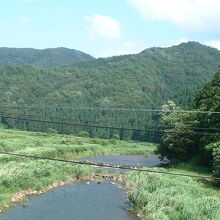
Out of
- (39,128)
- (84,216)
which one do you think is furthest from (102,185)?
(39,128)

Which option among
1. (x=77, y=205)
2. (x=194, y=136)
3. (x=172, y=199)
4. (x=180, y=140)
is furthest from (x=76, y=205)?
(x=194, y=136)

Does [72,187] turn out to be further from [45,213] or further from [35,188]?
[45,213]

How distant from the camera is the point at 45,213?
41.2 m

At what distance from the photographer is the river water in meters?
40.6

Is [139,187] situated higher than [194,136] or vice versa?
[194,136]

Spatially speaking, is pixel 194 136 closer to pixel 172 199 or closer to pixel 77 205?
pixel 77 205

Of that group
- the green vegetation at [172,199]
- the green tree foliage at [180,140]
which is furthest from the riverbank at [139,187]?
the green tree foliage at [180,140]

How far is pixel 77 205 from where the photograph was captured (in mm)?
45375

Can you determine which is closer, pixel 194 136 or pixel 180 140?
pixel 194 136

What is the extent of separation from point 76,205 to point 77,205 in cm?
11

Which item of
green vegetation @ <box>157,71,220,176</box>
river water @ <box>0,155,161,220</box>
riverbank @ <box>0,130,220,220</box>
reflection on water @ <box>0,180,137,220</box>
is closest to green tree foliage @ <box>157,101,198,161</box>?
green vegetation @ <box>157,71,220,176</box>

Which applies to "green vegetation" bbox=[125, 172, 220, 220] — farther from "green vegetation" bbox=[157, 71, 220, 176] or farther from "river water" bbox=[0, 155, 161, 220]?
"green vegetation" bbox=[157, 71, 220, 176]

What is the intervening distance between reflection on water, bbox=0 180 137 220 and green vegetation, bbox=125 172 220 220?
7.50 ft

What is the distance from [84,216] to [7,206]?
773 centimetres
